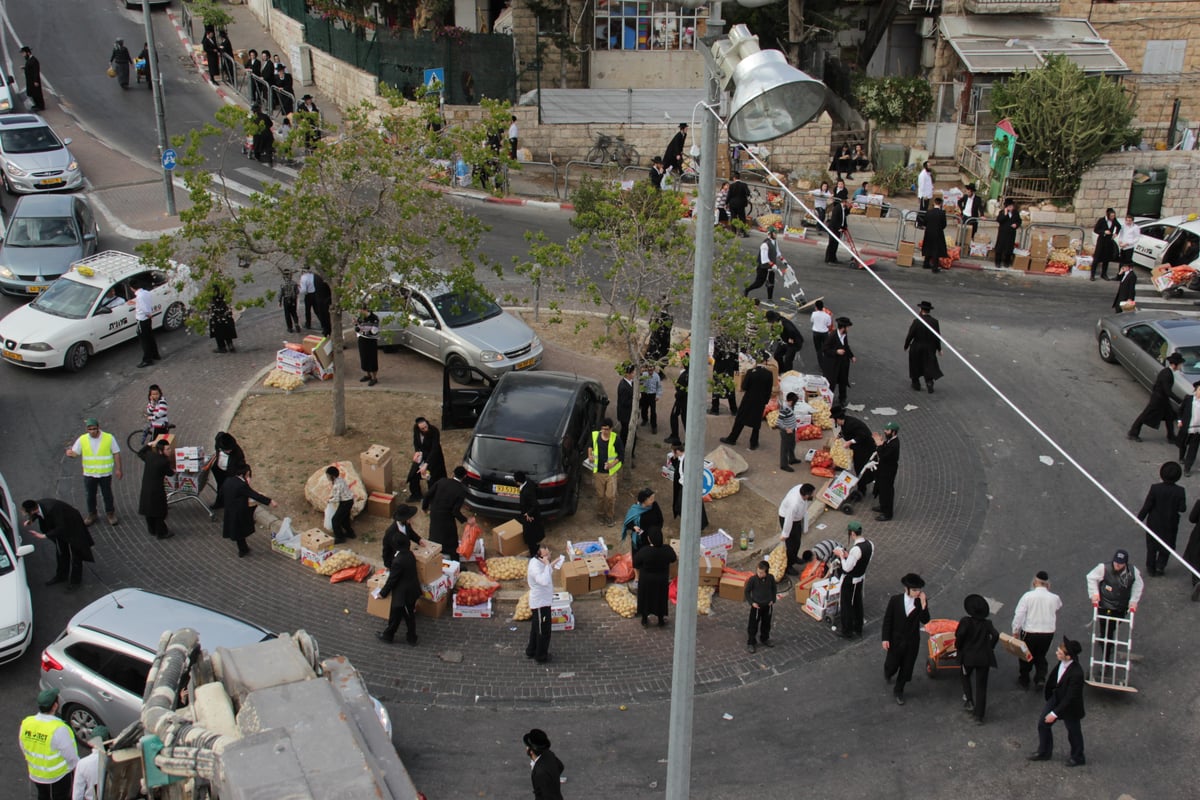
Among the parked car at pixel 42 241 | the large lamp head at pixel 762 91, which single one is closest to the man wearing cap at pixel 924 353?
the large lamp head at pixel 762 91

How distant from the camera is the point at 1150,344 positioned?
18.9 metres

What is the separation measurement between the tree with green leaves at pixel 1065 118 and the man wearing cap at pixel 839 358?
1269cm

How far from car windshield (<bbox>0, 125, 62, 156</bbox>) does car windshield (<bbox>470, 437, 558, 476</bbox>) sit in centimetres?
1817

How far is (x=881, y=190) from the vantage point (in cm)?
2922

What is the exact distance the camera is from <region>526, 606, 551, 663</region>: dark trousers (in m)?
12.4

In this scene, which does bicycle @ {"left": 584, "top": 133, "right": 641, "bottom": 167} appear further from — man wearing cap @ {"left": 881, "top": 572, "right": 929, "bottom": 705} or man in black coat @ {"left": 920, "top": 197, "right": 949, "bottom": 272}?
man wearing cap @ {"left": 881, "top": 572, "right": 929, "bottom": 705}

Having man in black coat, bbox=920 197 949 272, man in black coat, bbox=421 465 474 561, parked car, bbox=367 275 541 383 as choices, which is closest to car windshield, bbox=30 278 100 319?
parked car, bbox=367 275 541 383

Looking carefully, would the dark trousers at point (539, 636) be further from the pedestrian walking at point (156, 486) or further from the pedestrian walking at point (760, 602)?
the pedestrian walking at point (156, 486)

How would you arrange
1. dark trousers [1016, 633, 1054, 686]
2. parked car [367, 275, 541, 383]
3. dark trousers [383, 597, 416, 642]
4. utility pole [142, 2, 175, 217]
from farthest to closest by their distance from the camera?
1. utility pole [142, 2, 175, 217]
2. parked car [367, 275, 541, 383]
3. dark trousers [383, 597, 416, 642]
4. dark trousers [1016, 633, 1054, 686]

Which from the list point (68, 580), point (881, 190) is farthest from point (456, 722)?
point (881, 190)

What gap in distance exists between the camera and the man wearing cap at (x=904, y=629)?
11.8m

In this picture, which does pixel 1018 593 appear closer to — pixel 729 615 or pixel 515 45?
pixel 729 615

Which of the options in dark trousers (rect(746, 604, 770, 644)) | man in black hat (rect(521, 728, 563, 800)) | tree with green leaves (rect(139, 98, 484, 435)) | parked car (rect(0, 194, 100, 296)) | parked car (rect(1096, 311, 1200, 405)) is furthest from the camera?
parked car (rect(0, 194, 100, 296))

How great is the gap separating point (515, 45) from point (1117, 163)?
1639cm
